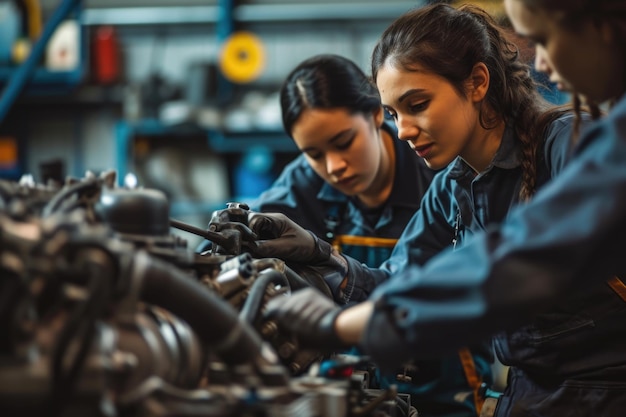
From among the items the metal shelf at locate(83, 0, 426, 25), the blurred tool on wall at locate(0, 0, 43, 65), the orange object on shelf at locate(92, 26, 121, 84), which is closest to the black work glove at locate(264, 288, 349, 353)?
the blurred tool on wall at locate(0, 0, 43, 65)

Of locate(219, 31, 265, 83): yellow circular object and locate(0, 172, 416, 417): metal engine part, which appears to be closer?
locate(0, 172, 416, 417): metal engine part

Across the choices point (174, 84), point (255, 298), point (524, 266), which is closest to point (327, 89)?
point (255, 298)

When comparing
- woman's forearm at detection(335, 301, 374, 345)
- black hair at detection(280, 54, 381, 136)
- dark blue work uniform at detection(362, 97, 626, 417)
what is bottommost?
woman's forearm at detection(335, 301, 374, 345)

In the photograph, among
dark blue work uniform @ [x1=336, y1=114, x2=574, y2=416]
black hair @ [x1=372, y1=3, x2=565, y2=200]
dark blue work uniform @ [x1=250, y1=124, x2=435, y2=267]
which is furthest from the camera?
dark blue work uniform @ [x1=250, y1=124, x2=435, y2=267]

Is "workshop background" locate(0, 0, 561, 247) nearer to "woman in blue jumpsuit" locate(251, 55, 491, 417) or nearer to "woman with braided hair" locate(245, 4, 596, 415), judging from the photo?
"woman in blue jumpsuit" locate(251, 55, 491, 417)

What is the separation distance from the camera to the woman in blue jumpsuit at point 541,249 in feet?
3.19

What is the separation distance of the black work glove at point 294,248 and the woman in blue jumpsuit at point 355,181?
53 cm

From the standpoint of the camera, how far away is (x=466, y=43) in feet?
5.80

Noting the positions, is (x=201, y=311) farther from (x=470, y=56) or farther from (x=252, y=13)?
(x=252, y=13)

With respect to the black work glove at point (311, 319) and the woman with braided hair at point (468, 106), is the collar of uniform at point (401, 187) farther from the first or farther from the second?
the black work glove at point (311, 319)

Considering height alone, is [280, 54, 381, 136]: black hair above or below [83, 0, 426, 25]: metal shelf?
below

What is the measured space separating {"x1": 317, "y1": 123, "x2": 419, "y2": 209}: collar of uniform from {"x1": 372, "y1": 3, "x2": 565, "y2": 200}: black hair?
2.16ft

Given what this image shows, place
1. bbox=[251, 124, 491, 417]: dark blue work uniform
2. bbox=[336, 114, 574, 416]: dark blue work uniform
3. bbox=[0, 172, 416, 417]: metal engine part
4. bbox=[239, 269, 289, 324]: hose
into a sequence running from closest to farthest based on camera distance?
1. bbox=[0, 172, 416, 417]: metal engine part
2. bbox=[239, 269, 289, 324]: hose
3. bbox=[336, 114, 574, 416]: dark blue work uniform
4. bbox=[251, 124, 491, 417]: dark blue work uniform

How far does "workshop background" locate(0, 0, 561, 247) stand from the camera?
540cm
